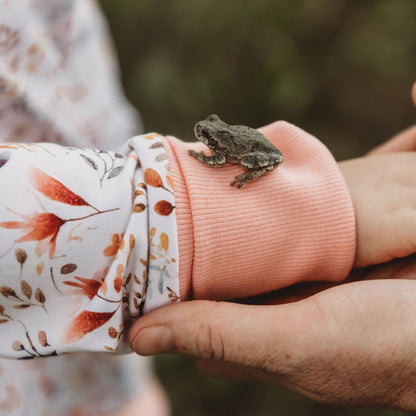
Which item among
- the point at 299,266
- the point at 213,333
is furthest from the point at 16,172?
the point at 299,266

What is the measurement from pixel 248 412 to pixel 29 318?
1909 mm

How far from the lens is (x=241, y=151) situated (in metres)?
1.21

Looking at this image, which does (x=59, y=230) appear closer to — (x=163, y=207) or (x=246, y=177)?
(x=163, y=207)

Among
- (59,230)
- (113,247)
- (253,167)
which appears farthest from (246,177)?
(59,230)

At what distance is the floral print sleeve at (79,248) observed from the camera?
962 mm

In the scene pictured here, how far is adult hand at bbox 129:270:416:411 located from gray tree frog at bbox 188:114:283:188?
36 centimetres

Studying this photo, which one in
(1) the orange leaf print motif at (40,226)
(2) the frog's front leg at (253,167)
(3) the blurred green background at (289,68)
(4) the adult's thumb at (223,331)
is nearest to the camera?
(1) the orange leaf print motif at (40,226)

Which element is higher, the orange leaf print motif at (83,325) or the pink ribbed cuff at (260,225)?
the pink ribbed cuff at (260,225)

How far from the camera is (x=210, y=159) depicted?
1.17 meters

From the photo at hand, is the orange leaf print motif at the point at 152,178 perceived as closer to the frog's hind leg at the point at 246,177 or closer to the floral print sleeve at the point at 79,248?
the floral print sleeve at the point at 79,248

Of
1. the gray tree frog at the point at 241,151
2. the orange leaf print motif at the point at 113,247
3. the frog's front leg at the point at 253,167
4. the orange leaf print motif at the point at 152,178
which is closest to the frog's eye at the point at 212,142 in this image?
the gray tree frog at the point at 241,151

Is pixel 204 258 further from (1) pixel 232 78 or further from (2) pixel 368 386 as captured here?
(1) pixel 232 78

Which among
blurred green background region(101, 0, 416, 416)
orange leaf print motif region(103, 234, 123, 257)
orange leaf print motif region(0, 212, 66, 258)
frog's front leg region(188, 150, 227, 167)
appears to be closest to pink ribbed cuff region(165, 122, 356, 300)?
frog's front leg region(188, 150, 227, 167)

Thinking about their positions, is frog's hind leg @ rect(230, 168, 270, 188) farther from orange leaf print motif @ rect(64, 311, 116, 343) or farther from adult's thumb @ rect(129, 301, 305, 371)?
orange leaf print motif @ rect(64, 311, 116, 343)
